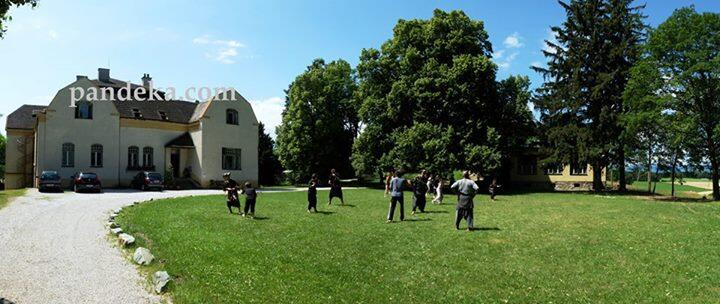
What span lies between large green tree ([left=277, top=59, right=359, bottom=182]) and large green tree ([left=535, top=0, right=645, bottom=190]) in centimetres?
2033

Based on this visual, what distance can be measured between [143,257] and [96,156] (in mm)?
31539

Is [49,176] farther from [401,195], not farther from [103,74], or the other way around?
[401,195]

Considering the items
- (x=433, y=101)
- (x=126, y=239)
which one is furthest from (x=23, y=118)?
(x=126, y=239)

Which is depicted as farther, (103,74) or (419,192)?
(103,74)

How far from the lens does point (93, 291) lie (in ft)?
28.5

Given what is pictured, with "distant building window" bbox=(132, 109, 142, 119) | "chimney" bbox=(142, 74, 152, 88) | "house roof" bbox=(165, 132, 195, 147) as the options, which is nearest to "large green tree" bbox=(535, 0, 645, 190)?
"house roof" bbox=(165, 132, 195, 147)

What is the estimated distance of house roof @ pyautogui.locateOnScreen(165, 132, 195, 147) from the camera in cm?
4156

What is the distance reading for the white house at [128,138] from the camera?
36.8 metres

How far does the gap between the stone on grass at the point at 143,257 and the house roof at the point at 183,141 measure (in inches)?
1265

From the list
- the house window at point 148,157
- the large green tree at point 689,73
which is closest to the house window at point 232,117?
the house window at point 148,157

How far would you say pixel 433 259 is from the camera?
11.1 m

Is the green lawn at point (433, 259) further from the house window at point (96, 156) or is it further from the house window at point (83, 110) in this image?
the house window at point (83, 110)

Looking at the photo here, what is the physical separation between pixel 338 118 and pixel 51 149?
26407 mm

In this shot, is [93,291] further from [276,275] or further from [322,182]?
[322,182]
